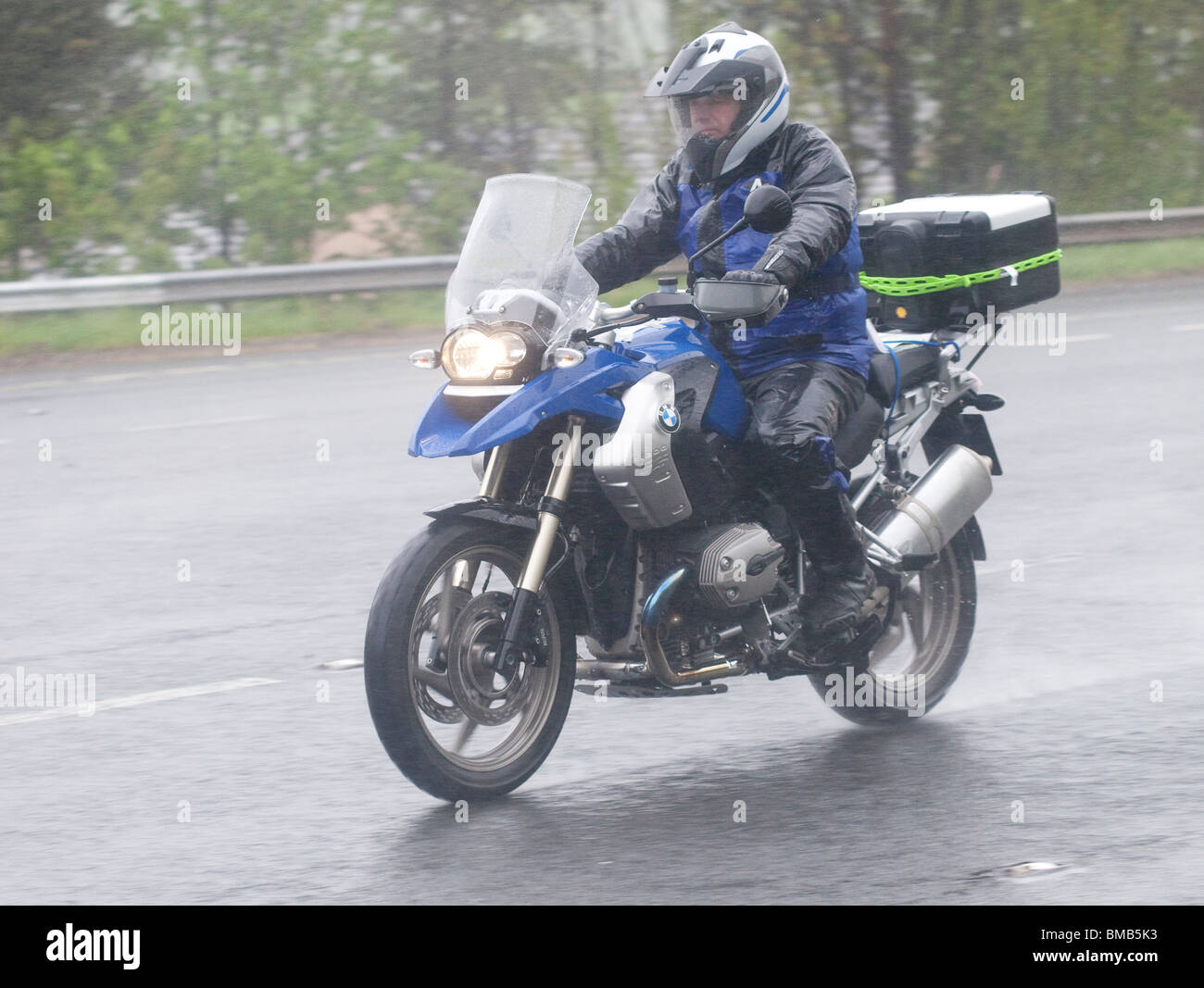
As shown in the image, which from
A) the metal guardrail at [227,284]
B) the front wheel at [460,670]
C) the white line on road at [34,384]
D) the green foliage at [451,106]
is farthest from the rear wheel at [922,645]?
the green foliage at [451,106]

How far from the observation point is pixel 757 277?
533 centimetres

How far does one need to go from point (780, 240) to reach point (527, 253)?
667 mm

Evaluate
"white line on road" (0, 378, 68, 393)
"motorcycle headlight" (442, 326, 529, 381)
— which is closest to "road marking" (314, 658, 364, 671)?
"motorcycle headlight" (442, 326, 529, 381)

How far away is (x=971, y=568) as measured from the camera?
6594 mm

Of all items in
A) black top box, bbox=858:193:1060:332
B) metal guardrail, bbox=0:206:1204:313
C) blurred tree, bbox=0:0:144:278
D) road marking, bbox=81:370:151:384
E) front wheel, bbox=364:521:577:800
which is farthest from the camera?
blurred tree, bbox=0:0:144:278

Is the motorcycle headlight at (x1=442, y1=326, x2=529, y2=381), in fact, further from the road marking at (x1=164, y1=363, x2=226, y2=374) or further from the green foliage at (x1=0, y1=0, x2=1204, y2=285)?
the green foliage at (x1=0, y1=0, x2=1204, y2=285)

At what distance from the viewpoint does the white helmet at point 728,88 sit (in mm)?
5562

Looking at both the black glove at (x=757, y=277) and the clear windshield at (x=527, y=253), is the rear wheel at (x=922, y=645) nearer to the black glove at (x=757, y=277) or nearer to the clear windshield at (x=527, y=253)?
the black glove at (x=757, y=277)

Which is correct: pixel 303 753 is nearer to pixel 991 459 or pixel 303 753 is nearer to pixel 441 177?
pixel 991 459

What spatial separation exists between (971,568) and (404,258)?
1205cm

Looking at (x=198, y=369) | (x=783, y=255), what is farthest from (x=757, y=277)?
(x=198, y=369)

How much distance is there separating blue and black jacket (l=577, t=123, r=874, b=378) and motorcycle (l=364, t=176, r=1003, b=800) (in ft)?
0.53

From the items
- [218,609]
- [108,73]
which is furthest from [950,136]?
[218,609]

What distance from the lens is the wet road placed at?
4.90 metres
